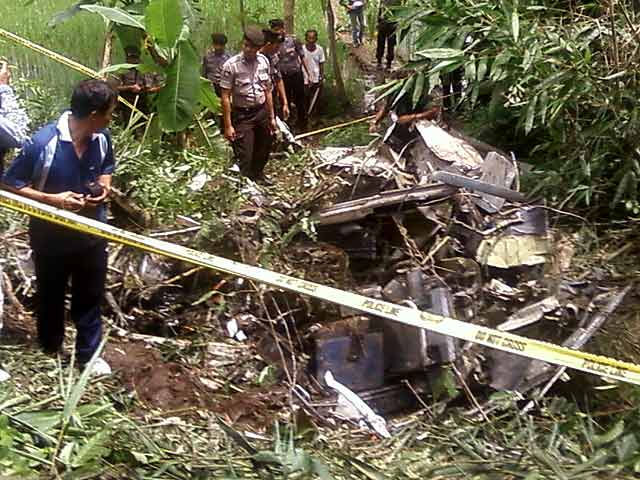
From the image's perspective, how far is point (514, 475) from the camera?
3.00m

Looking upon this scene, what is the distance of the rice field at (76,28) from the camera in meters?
10.0

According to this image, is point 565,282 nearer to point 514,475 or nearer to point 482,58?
point 482,58

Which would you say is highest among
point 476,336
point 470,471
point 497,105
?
point 497,105

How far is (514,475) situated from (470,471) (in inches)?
6.0

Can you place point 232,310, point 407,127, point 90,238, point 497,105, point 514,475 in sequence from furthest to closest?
point 407,127
point 497,105
point 232,310
point 90,238
point 514,475

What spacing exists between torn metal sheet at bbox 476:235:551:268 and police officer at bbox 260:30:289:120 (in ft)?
11.7

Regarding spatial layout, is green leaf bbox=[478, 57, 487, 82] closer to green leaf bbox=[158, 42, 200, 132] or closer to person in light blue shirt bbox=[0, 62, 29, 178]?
green leaf bbox=[158, 42, 200, 132]

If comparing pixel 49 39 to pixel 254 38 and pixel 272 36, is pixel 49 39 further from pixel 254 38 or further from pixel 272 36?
pixel 254 38

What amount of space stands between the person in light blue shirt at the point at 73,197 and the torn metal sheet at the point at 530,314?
6.71ft

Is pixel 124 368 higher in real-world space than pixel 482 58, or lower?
lower

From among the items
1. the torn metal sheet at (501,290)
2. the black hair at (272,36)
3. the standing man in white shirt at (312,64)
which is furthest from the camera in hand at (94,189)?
the standing man in white shirt at (312,64)

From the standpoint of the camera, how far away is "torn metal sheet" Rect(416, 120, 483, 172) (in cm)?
641

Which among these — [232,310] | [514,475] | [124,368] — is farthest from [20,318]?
[514,475]

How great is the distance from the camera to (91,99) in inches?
150
